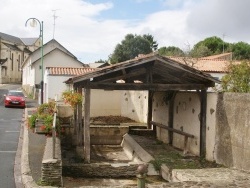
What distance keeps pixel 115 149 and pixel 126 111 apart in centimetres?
728

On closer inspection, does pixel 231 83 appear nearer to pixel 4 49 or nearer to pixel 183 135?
pixel 183 135

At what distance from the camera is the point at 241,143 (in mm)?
10383

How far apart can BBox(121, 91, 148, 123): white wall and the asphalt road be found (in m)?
6.59

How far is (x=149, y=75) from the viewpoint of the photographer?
13000 mm

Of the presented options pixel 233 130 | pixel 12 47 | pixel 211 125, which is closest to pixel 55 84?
pixel 211 125

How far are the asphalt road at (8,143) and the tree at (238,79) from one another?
8.67 m

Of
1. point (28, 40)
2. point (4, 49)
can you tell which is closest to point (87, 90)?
point (4, 49)

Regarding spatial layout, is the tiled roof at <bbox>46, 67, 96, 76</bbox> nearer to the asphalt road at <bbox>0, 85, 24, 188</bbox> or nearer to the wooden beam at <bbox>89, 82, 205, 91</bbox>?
the asphalt road at <bbox>0, 85, 24, 188</bbox>

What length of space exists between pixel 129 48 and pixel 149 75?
4503 cm

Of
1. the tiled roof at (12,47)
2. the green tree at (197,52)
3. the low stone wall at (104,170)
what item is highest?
the tiled roof at (12,47)

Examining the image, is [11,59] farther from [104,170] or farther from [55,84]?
[104,170]

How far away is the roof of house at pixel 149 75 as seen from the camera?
40.4ft

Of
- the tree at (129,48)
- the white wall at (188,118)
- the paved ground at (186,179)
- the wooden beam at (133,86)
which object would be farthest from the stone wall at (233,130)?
the tree at (129,48)

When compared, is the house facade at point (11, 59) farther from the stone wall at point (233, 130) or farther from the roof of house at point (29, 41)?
the stone wall at point (233, 130)
